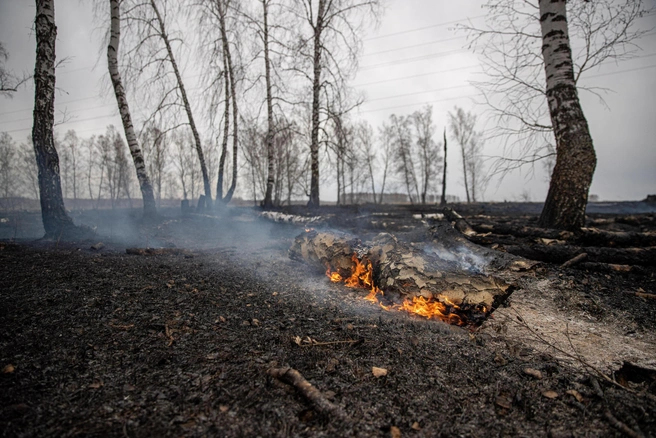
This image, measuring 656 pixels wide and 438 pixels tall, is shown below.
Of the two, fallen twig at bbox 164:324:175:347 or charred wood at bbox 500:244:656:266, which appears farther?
charred wood at bbox 500:244:656:266

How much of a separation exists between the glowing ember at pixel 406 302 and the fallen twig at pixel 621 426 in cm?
137

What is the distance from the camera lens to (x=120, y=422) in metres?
1.41

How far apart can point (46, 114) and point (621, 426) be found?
30.9 ft

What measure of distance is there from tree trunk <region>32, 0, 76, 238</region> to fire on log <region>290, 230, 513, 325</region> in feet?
19.8

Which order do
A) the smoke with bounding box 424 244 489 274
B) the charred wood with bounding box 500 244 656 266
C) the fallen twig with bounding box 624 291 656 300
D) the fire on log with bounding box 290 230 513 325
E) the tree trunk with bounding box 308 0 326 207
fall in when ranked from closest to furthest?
the fire on log with bounding box 290 230 513 325
the fallen twig with bounding box 624 291 656 300
the charred wood with bounding box 500 244 656 266
the smoke with bounding box 424 244 489 274
the tree trunk with bounding box 308 0 326 207

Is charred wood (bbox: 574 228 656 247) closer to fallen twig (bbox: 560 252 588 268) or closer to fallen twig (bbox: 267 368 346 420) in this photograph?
fallen twig (bbox: 560 252 588 268)

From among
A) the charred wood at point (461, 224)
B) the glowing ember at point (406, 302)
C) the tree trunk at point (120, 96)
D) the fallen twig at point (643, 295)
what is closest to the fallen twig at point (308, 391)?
the glowing ember at point (406, 302)

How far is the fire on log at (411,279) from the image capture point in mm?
2918

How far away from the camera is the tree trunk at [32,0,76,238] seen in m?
5.86

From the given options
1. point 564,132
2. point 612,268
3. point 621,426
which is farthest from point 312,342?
point 564,132

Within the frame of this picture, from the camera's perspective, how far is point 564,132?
16.6 feet

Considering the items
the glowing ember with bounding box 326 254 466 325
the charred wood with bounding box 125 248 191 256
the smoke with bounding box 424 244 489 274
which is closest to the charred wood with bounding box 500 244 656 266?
the smoke with bounding box 424 244 489 274

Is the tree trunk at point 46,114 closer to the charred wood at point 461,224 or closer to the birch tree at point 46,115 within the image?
the birch tree at point 46,115

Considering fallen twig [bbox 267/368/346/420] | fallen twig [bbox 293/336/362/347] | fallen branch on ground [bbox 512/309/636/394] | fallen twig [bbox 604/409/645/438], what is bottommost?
fallen branch on ground [bbox 512/309/636/394]
